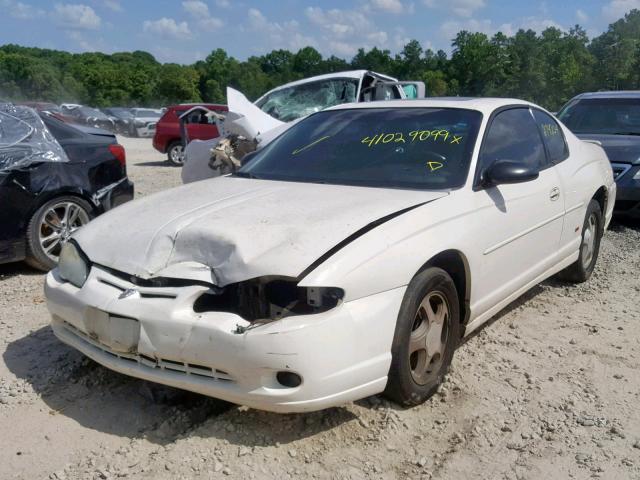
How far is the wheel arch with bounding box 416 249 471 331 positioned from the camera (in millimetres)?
3316

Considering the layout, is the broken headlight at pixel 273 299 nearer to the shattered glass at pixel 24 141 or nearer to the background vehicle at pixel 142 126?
the shattered glass at pixel 24 141

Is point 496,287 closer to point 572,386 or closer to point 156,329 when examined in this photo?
point 572,386

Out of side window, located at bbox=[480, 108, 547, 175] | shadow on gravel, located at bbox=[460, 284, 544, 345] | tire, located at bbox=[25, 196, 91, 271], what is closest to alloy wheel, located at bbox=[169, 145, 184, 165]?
tire, located at bbox=[25, 196, 91, 271]

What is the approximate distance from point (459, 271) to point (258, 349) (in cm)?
133

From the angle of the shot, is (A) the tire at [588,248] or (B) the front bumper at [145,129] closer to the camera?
(A) the tire at [588,248]

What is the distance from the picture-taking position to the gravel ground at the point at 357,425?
2.77 metres

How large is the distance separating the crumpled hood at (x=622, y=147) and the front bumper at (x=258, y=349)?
220 inches

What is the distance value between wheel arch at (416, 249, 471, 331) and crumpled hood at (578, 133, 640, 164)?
4.86 meters

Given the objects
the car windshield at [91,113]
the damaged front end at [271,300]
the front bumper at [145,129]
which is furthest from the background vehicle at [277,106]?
the car windshield at [91,113]

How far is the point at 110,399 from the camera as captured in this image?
3338mm

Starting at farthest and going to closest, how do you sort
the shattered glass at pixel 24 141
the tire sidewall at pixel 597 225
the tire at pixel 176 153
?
1. the tire at pixel 176 153
2. the shattered glass at pixel 24 141
3. the tire sidewall at pixel 597 225

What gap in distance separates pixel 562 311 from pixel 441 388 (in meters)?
1.74

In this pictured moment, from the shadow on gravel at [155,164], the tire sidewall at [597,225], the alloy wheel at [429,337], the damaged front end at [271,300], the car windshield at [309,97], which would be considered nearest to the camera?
the damaged front end at [271,300]

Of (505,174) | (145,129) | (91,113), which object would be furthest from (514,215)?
(91,113)
